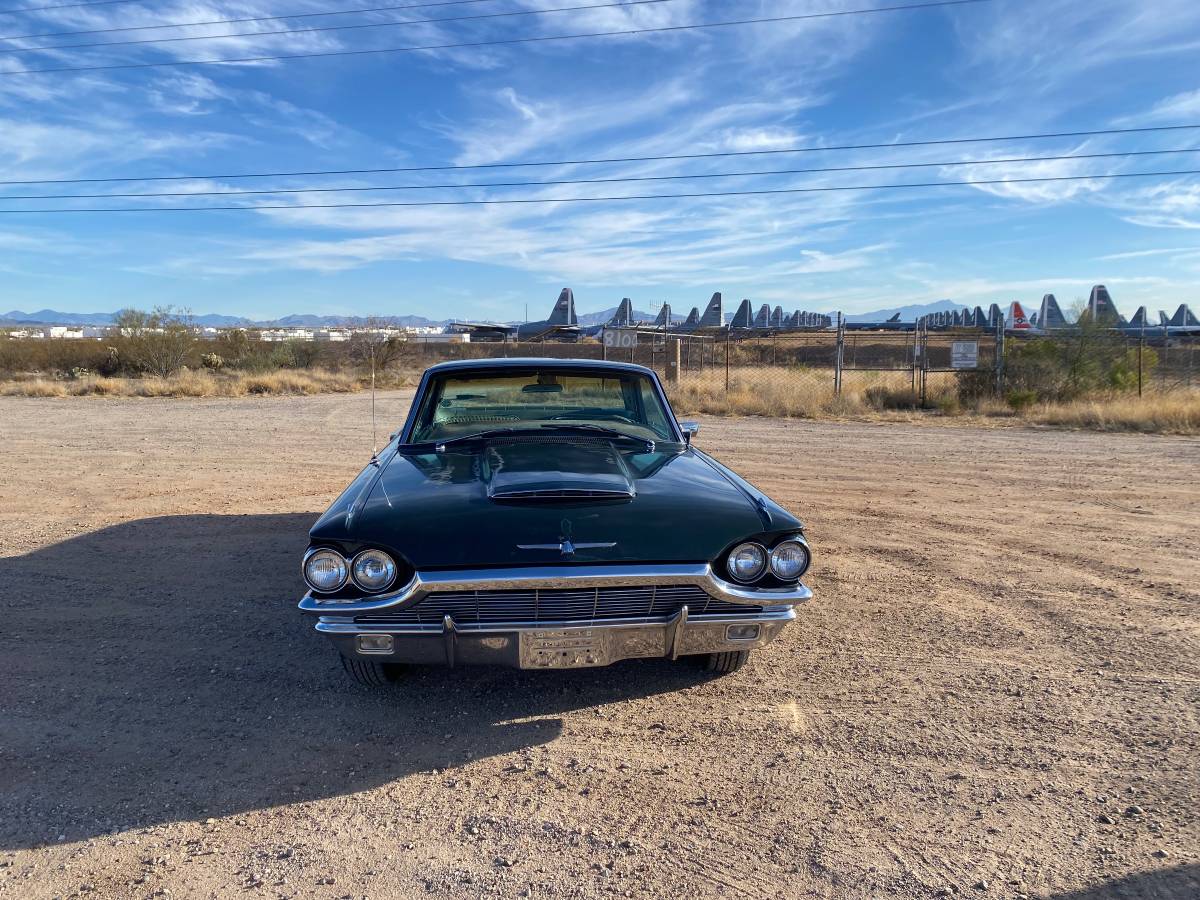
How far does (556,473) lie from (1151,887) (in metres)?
2.43

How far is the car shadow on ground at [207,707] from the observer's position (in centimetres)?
295

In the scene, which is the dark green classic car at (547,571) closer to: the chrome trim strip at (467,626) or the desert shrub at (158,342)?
the chrome trim strip at (467,626)

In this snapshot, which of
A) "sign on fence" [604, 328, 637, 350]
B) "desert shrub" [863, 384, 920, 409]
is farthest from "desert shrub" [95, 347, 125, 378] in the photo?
"desert shrub" [863, 384, 920, 409]

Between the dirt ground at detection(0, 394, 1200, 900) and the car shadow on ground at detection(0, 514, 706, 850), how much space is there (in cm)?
2

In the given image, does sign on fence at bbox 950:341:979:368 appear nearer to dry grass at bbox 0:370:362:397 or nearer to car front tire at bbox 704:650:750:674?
car front tire at bbox 704:650:750:674

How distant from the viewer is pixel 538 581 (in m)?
3.05

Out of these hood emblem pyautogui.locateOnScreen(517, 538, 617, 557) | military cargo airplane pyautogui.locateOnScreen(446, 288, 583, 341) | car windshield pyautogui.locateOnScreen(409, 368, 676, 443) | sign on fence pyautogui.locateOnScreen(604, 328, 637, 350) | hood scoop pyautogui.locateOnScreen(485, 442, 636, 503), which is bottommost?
hood emblem pyautogui.locateOnScreen(517, 538, 617, 557)

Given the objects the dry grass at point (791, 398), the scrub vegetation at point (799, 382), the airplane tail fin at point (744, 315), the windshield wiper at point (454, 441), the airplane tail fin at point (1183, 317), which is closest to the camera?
the windshield wiper at point (454, 441)

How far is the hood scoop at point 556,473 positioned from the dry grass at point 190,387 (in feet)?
76.9

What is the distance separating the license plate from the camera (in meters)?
3.09

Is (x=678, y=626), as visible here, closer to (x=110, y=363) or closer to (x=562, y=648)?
(x=562, y=648)

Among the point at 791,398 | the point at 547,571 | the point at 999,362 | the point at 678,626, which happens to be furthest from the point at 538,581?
the point at 999,362

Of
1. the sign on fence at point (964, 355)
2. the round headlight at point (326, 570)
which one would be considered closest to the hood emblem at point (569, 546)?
the round headlight at point (326, 570)

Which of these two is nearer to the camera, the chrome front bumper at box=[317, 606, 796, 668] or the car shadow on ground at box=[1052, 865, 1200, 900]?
the car shadow on ground at box=[1052, 865, 1200, 900]
